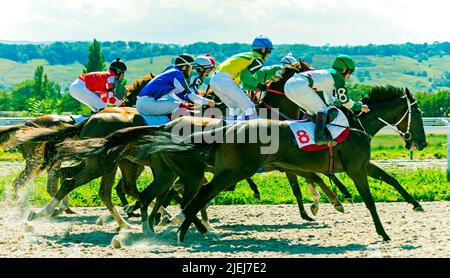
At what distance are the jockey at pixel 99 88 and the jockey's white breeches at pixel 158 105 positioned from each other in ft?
5.33

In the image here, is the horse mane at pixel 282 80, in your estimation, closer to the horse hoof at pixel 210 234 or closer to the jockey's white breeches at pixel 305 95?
the jockey's white breeches at pixel 305 95

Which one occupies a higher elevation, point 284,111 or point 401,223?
point 284,111

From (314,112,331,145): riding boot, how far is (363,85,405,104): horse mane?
162 centimetres

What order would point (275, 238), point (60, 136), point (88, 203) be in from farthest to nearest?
point (88, 203) < point (60, 136) < point (275, 238)

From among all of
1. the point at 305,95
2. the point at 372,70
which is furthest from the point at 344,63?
the point at 372,70

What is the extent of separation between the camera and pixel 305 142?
25.8 ft

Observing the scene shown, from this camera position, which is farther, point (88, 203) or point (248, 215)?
point (88, 203)

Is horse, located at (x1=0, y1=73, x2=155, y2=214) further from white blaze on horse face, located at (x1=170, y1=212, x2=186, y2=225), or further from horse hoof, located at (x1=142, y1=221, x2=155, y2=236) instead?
white blaze on horse face, located at (x1=170, y1=212, x2=186, y2=225)

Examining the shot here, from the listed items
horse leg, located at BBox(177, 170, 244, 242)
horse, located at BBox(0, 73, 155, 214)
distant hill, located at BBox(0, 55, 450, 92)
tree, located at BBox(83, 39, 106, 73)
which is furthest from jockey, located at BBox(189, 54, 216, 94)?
distant hill, located at BBox(0, 55, 450, 92)

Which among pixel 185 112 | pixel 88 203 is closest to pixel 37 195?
pixel 88 203

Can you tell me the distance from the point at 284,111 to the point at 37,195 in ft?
13.5

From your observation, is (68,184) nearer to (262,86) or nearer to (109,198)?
(109,198)

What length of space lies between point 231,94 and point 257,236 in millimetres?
1544
